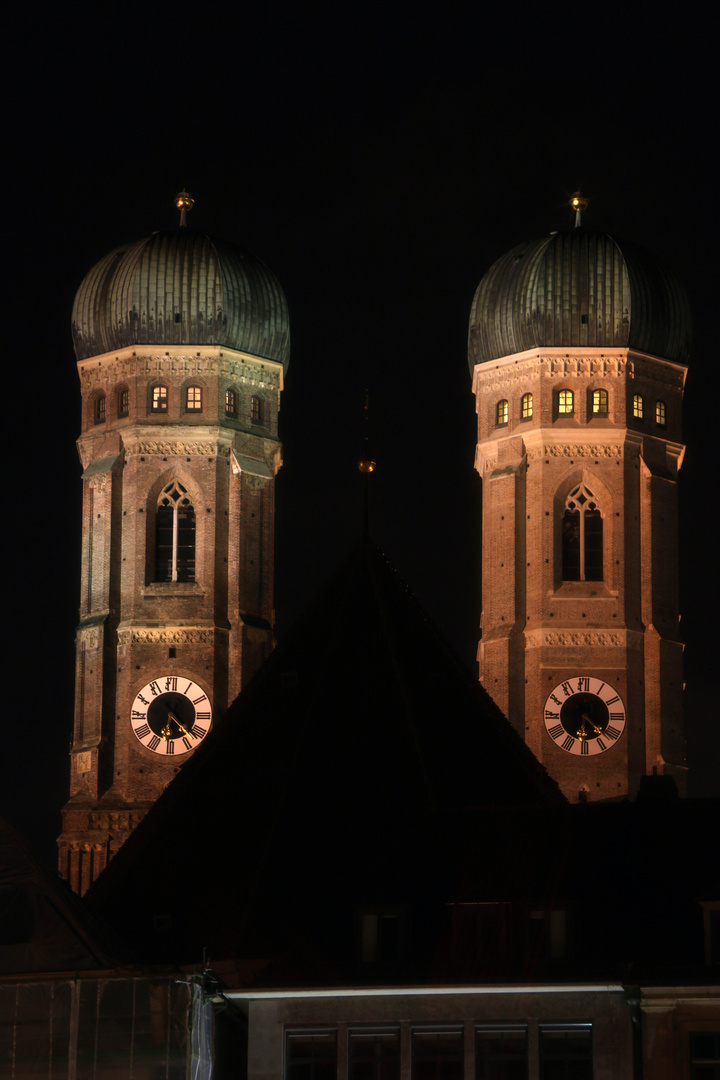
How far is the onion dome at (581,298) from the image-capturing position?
78.3 m

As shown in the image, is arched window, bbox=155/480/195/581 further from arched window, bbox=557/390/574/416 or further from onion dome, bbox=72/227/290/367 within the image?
arched window, bbox=557/390/574/416

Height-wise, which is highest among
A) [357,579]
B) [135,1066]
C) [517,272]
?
[517,272]

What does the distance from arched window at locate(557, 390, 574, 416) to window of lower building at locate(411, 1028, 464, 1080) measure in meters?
31.4

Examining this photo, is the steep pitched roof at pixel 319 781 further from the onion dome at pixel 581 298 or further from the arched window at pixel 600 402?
the onion dome at pixel 581 298

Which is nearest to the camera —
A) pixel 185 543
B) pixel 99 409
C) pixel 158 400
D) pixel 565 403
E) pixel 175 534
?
pixel 185 543

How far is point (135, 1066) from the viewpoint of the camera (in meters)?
48.8

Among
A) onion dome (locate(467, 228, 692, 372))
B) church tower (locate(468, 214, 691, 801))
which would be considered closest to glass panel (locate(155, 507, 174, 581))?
church tower (locate(468, 214, 691, 801))

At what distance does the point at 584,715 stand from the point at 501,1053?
Result: 93.9 ft

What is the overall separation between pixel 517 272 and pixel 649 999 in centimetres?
3348

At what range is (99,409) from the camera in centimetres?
7975

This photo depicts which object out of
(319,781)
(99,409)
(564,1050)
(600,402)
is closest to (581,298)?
(600,402)

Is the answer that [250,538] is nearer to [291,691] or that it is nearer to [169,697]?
[169,697]

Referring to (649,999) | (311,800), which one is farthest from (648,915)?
(311,800)

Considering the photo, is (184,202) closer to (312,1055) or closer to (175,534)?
(175,534)
